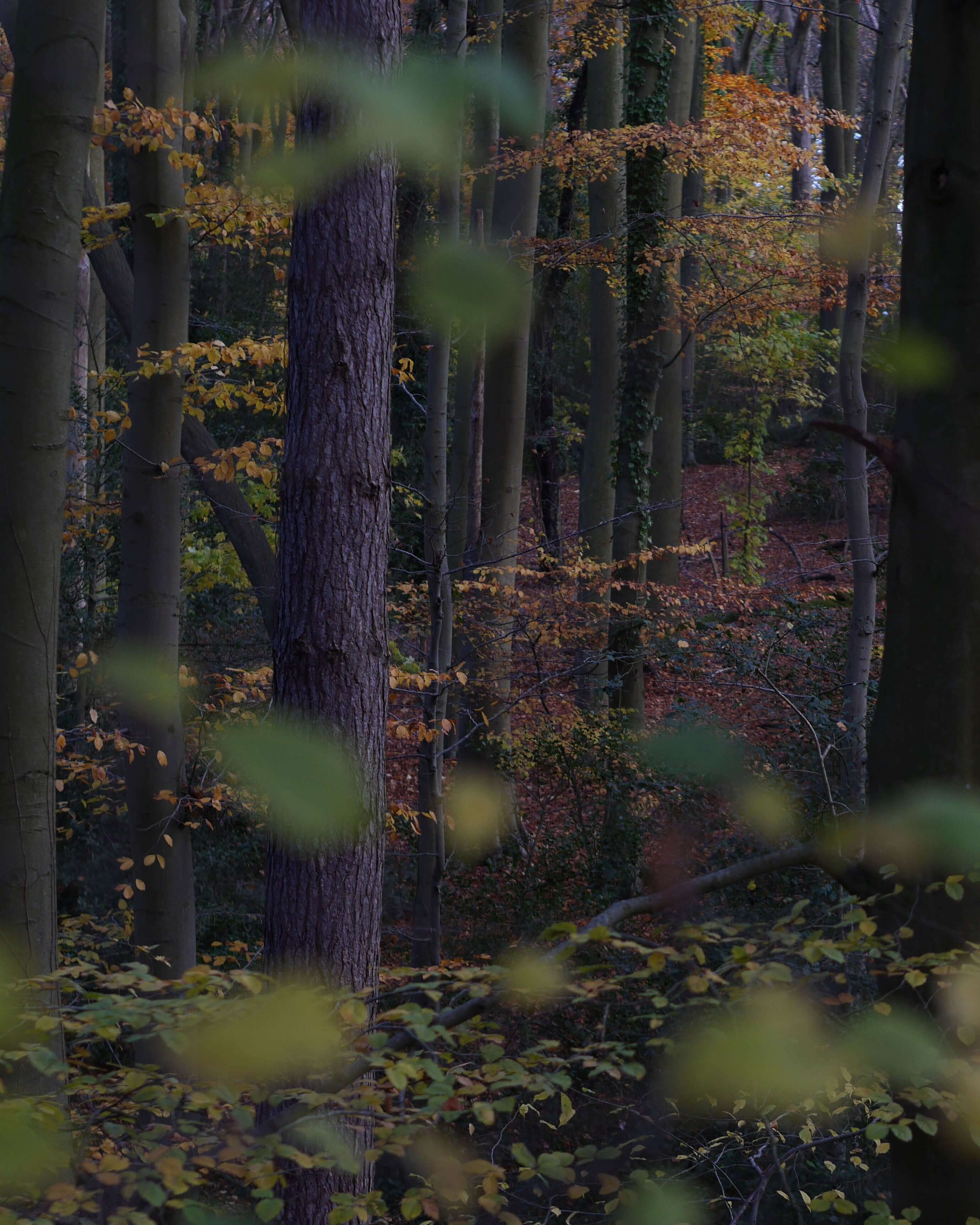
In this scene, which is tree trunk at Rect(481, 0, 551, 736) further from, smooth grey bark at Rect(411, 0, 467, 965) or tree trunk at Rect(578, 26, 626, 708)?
smooth grey bark at Rect(411, 0, 467, 965)

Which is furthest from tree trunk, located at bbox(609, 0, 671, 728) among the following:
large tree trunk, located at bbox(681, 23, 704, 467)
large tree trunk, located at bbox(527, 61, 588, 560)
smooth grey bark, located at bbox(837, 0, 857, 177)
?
smooth grey bark, located at bbox(837, 0, 857, 177)

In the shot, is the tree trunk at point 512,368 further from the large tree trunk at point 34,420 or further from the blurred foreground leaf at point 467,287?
the blurred foreground leaf at point 467,287

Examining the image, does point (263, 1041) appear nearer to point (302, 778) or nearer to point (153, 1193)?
point (153, 1193)

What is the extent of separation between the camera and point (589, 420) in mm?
12328

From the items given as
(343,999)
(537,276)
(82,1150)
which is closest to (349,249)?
(343,999)

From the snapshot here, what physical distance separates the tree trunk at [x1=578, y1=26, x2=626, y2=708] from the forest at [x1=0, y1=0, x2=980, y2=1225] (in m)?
0.06

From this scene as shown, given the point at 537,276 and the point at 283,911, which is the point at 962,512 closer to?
the point at 283,911

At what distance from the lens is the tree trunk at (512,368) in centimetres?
1077

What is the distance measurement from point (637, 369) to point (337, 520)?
26.1 feet

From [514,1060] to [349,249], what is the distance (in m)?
3.18

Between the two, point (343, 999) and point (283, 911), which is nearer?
point (343, 999)

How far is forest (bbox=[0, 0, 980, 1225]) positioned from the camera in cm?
272

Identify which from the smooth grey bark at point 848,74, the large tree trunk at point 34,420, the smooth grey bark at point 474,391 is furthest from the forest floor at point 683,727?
the smooth grey bark at point 848,74

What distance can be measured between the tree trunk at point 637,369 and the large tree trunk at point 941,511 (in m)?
7.37
